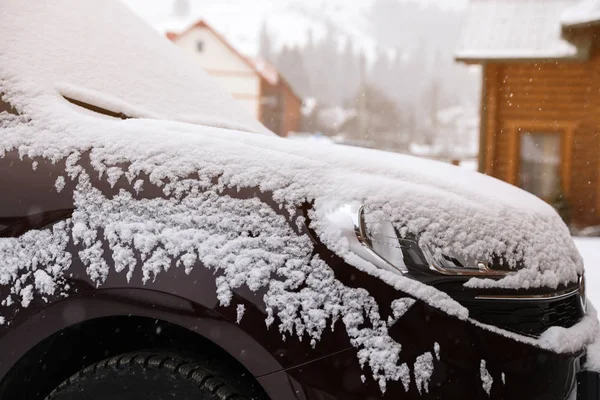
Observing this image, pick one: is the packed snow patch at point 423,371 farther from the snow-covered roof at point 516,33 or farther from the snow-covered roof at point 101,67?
the snow-covered roof at point 516,33

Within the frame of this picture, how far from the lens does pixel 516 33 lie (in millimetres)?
13508

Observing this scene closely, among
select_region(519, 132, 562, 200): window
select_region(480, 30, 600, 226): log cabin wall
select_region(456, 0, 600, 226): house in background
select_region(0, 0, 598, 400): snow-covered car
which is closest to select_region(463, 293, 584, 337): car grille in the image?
select_region(0, 0, 598, 400): snow-covered car

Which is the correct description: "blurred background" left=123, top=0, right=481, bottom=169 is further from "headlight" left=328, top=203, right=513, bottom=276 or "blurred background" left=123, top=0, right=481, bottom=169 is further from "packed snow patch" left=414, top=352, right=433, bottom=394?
"packed snow patch" left=414, top=352, right=433, bottom=394

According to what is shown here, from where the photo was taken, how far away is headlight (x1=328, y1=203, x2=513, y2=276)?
149 centimetres

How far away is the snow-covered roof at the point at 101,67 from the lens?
78.6 inches

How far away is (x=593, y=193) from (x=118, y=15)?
11708 mm

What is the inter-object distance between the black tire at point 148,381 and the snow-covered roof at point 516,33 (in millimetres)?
11860

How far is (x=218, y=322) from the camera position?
1438 millimetres

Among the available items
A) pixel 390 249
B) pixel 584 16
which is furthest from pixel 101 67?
pixel 584 16

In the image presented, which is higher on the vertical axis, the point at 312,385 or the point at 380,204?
the point at 380,204

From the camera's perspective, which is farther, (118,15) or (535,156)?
(535,156)

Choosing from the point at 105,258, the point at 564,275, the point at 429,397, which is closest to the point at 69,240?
the point at 105,258

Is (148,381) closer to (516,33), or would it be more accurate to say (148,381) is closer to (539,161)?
(539,161)

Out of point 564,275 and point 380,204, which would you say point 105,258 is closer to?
point 380,204
